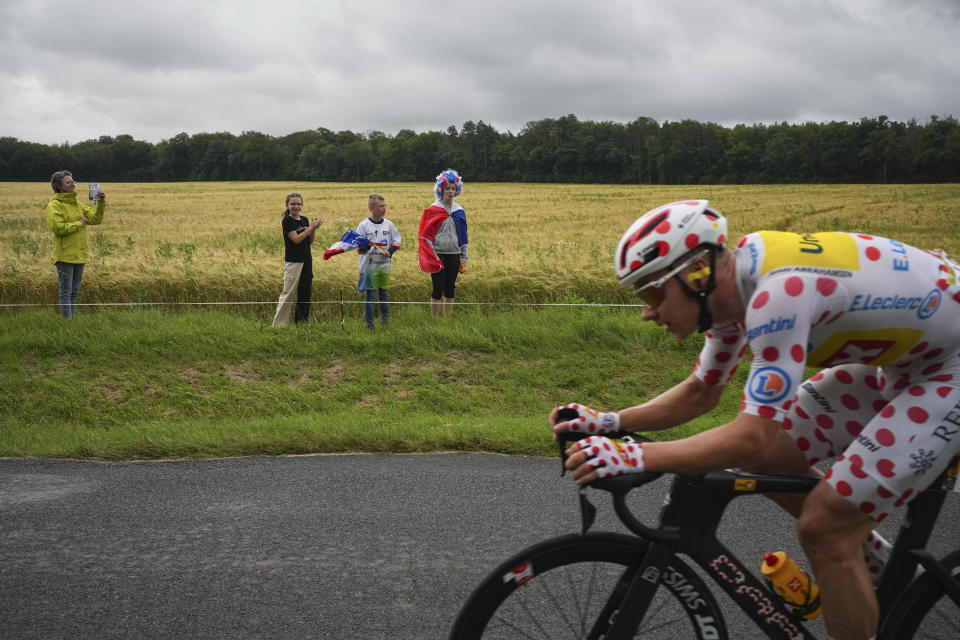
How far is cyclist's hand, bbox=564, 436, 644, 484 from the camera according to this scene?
7.02 feet

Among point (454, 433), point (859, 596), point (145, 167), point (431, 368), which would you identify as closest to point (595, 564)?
point (859, 596)

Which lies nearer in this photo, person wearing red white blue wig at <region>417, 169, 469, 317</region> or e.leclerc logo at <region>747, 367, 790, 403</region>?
e.leclerc logo at <region>747, 367, 790, 403</region>

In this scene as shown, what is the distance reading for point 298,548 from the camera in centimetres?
409

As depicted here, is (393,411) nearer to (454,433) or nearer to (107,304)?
(454,433)

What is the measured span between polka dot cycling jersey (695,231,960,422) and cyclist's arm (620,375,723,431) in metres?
0.26

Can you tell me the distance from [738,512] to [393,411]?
3.55m

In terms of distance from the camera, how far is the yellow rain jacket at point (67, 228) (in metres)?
9.95

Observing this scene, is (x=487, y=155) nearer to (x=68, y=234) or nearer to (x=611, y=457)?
(x=68, y=234)

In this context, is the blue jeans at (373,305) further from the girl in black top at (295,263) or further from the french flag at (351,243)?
the girl in black top at (295,263)

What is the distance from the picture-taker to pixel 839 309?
232 cm

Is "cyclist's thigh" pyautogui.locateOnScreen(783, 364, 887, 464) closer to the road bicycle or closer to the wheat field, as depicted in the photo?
the road bicycle

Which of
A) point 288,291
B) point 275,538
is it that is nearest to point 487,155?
point 288,291

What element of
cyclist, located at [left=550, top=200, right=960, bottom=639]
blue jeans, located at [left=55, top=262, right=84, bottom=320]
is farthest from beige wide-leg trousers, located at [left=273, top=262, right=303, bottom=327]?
cyclist, located at [left=550, top=200, right=960, bottom=639]

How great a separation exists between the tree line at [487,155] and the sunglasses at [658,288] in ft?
239
